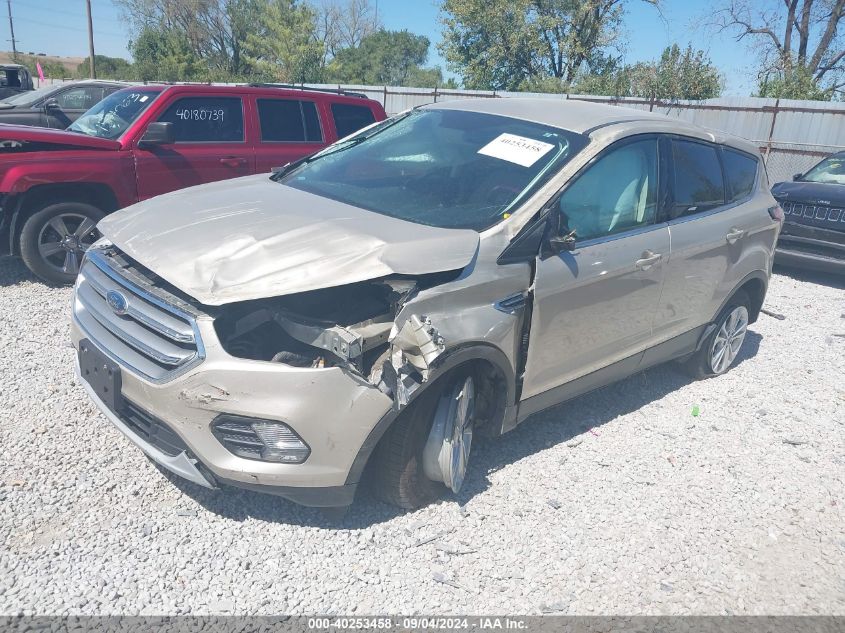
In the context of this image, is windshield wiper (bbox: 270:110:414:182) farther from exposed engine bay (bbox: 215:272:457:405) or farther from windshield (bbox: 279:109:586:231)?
exposed engine bay (bbox: 215:272:457:405)

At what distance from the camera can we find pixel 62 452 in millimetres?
3445

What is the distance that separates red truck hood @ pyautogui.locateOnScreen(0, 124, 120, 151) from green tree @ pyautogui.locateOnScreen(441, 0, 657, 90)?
26.2m

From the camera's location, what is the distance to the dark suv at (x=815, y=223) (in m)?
8.05

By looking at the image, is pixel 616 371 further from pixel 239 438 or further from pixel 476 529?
pixel 239 438

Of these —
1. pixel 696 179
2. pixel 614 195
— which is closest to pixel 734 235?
pixel 696 179

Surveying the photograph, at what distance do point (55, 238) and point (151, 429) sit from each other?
3914mm

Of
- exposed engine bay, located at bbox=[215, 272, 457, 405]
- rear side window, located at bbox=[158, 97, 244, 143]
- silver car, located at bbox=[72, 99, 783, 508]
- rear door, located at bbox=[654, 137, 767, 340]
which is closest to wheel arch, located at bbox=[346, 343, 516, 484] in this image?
silver car, located at bbox=[72, 99, 783, 508]

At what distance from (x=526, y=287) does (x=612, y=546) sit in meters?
1.33

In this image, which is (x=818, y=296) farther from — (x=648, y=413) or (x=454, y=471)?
(x=454, y=471)

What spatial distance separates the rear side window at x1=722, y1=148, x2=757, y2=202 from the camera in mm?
4699

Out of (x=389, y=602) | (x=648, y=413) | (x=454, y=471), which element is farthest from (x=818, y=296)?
(x=389, y=602)

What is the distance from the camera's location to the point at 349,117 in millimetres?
7723

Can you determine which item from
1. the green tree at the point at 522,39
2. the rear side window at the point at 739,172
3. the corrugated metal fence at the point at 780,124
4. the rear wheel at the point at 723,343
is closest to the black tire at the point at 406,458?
the rear wheel at the point at 723,343

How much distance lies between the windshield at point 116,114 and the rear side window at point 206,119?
280mm
